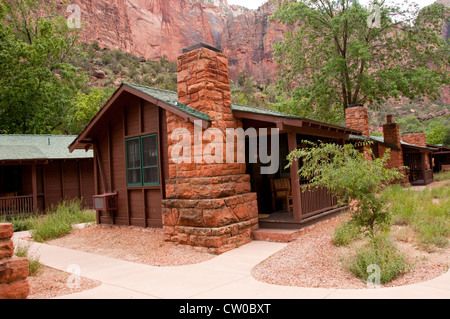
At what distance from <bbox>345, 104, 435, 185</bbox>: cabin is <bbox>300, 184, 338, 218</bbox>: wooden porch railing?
379 cm

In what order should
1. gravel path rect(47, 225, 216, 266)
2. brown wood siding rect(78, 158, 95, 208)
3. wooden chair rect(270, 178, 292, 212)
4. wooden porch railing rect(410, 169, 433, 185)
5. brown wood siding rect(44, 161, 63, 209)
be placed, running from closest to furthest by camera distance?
gravel path rect(47, 225, 216, 266) → wooden chair rect(270, 178, 292, 212) → brown wood siding rect(44, 161, 63, 209) → brown wood siding rect(78, 158, 95, 208) → wooden porch railing rect(410, 169, 433, 185)

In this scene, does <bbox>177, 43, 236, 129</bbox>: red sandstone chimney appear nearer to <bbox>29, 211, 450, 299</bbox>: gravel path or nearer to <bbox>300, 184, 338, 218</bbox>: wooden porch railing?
<bbox>300, 184, 338, 218</bbox>: wooden porch railing

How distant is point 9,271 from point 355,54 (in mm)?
19270

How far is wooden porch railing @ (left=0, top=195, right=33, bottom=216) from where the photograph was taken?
14.4 metres

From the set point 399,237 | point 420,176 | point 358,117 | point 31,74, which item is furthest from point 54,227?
point 420,176

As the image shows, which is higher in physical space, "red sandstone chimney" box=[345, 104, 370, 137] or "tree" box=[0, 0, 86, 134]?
"tree" box=[0, 0, 86, 134]

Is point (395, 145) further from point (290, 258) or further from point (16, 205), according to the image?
point (16, 205)

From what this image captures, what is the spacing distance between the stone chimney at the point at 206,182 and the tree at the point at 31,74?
64.4ft

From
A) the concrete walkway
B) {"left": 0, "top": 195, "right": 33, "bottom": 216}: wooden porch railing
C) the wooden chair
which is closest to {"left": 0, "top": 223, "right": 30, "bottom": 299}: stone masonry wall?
the concrete walkway

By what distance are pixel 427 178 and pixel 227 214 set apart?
58.7 ft

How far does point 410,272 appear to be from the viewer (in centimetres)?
484

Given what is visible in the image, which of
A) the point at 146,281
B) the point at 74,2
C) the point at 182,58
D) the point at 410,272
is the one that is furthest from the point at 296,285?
the point at 74,2

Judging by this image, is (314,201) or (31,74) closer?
(314,201)

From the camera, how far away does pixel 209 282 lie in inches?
198
